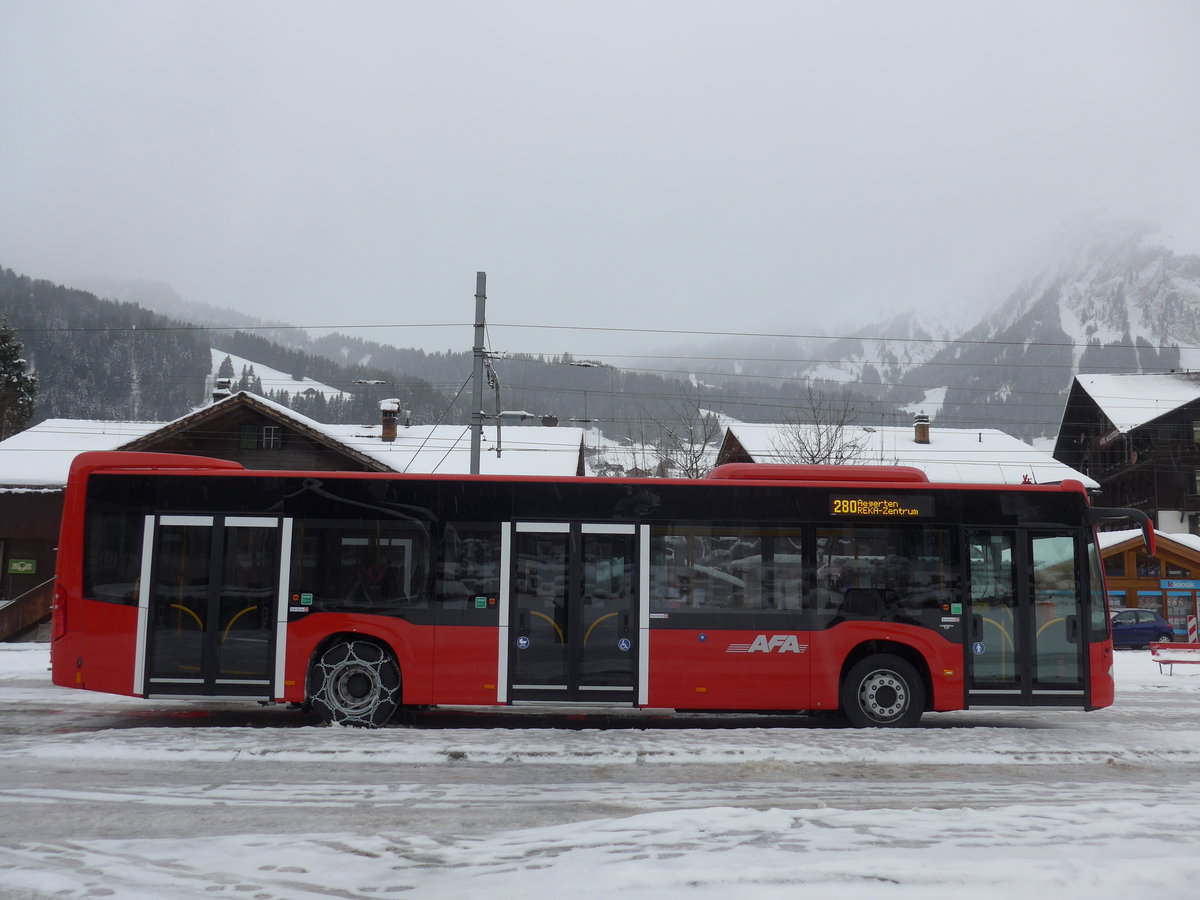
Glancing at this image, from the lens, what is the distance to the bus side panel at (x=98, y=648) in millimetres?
10539

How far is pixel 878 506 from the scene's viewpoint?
10.7m

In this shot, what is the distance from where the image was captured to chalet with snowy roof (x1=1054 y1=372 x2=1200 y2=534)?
4750 cm

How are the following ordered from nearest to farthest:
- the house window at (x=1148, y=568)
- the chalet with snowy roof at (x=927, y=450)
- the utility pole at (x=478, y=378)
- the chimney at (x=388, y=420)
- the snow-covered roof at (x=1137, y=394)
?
the utility pole at (x=478, y=378) → the chimney at (x=388, y=420) → the house window at (x=1148, y=568) → the chalet with snowy roof at (x=927, y=450) → the snow-covered roof at (x=1137, y=394)

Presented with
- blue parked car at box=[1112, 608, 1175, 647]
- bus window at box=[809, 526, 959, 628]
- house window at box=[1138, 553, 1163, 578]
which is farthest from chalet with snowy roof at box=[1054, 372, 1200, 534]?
bus window at box=[809, 526, 959, 628]

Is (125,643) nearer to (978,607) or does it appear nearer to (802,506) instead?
(802,506)

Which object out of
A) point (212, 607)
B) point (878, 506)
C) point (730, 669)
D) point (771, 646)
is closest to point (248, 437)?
point (212, 607)

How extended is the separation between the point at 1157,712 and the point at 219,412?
94.9ft

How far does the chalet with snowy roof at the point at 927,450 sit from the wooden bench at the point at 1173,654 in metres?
11.9

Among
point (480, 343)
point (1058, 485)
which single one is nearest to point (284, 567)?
point (480, 343)

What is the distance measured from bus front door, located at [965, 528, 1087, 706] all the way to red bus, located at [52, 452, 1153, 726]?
2cm

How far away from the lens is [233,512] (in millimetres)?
10773

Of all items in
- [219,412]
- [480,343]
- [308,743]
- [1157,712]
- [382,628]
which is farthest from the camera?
[219,412]

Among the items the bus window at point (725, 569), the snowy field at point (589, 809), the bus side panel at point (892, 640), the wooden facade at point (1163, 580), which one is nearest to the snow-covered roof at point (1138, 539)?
the wooden facade at point (1163, 580)

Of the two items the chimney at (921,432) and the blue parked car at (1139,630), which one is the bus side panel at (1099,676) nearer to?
the blue parked car at (1139,630)
